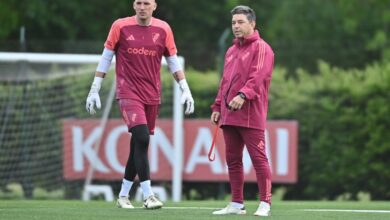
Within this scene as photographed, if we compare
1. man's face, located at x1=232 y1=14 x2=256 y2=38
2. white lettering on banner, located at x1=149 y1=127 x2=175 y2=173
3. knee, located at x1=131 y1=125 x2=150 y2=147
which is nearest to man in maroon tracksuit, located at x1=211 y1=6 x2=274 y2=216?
man's face, located at x1=232 y1=14 x2=256 y2=38

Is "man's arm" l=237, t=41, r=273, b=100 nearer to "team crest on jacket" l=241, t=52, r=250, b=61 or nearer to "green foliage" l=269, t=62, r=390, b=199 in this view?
"team crest on jacket" l=241, t=52, r=250, b=61

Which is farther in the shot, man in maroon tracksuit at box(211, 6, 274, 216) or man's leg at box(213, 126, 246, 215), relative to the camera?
man's leg at box(213, 126, 246, 215)

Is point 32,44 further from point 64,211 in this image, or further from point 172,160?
point 64,211

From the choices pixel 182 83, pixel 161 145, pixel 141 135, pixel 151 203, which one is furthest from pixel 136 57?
pixel 161 145

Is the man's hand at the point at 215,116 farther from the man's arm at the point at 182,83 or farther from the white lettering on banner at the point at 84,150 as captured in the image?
the white lettering on banner at the point at 84,150

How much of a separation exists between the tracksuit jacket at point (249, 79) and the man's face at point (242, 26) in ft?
0.18

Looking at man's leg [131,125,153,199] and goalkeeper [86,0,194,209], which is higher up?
goalkeeper [86,0,194,209]

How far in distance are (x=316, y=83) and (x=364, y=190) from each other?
80.0 inches

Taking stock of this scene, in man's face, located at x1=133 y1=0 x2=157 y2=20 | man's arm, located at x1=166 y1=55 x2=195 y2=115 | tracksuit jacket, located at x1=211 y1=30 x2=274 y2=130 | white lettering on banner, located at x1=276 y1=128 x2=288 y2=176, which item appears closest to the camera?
tracksuit jacket, located at x1=211 y1=30 x2=274 y2=130

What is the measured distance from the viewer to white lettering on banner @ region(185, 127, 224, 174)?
61.7ft

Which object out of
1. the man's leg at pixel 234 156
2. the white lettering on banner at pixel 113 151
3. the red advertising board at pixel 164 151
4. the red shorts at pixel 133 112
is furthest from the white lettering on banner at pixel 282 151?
the man's leg at pixel 234 156

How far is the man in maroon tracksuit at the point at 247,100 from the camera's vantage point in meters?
10.3

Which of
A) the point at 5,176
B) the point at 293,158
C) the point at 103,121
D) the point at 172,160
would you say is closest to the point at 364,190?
the point at 293,158

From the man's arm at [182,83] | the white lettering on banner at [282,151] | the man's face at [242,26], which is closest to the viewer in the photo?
the man's face at [242,26]
